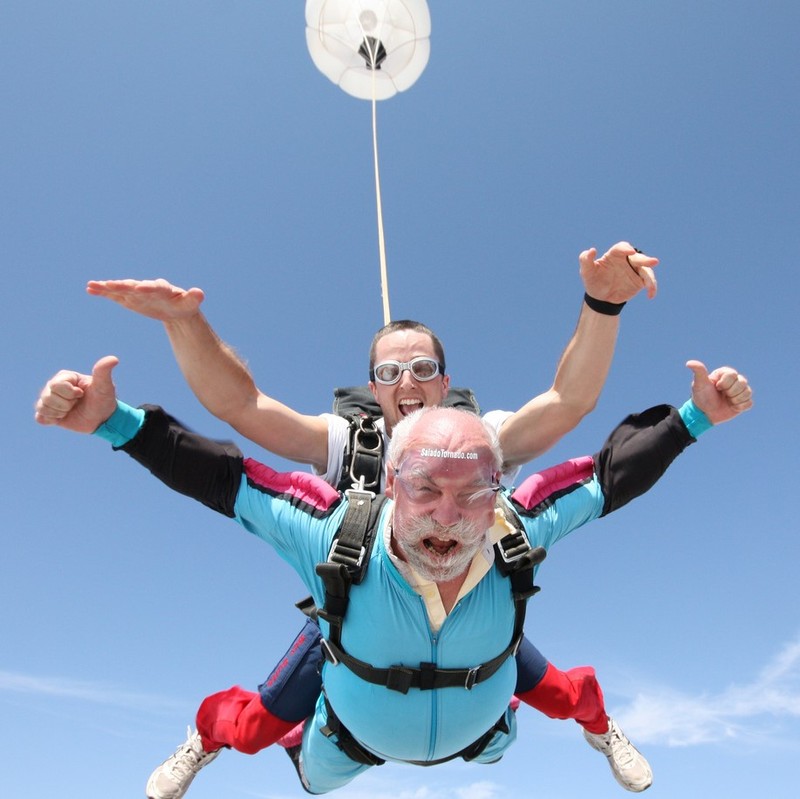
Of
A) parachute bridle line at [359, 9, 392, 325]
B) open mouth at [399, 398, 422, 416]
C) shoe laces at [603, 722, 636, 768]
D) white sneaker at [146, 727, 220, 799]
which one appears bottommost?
white sneaker at [146, 727, 220, 799]

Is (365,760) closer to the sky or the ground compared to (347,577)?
closer to the ground

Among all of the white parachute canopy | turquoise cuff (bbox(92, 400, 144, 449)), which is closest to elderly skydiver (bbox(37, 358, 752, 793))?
turquoise cuff (bbox(92, 400, 144, 449))

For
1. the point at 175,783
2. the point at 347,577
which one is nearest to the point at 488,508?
the point at 347,577

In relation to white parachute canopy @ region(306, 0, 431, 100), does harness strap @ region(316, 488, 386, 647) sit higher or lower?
lower

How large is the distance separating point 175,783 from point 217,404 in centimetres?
247

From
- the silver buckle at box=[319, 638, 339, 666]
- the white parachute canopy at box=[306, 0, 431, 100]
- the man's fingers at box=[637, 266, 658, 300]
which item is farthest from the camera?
the white parachute canopy at box=[306, 0, 431, 100]

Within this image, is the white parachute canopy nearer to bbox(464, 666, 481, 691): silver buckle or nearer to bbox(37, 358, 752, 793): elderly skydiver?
bbox(37, 358, 752, 793): elderly skydiver

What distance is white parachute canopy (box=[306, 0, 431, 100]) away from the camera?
232 inches

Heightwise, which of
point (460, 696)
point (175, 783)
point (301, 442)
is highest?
point (301, 442)

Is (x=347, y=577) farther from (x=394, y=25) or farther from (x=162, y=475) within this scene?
(x=394, y=25)

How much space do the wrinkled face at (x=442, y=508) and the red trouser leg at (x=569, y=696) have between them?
1.94 m

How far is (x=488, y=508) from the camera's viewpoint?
2400mm

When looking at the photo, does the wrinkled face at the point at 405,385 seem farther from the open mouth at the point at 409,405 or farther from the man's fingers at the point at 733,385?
the man's fingers at the point at 733,385

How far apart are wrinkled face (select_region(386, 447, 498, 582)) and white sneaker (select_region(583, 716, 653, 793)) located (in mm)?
2837
